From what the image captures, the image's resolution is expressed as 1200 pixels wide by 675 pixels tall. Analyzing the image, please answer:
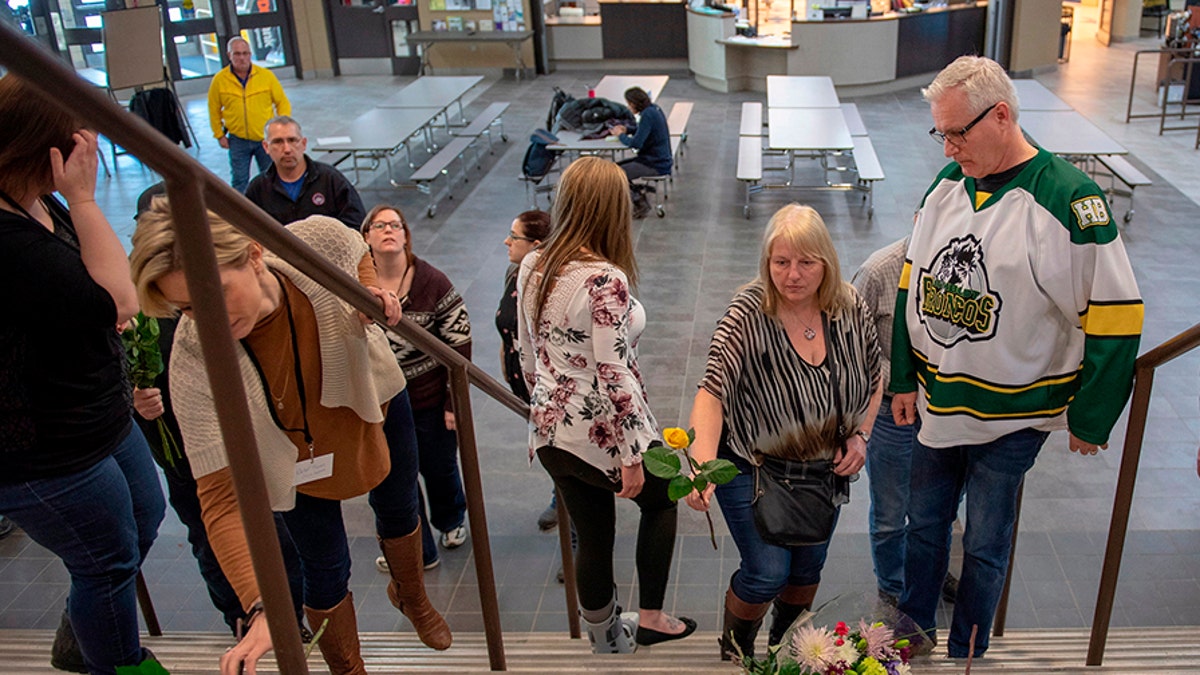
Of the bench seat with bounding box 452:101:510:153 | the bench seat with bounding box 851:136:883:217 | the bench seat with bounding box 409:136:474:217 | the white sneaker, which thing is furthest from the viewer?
the bench seat with bounding box 452:101:510:153

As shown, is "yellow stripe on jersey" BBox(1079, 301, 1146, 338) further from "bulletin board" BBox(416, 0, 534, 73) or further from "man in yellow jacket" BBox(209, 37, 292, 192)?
"bulletin board" BBox(416, 0, 534, 73)

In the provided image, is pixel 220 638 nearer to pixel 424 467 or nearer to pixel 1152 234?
pixel 424 467

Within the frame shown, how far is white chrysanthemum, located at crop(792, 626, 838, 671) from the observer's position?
67.5 inches

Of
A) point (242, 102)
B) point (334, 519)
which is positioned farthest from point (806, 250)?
point (242, 102)

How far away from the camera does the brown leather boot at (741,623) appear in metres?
2.64

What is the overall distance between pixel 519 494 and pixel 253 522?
346 centimetres

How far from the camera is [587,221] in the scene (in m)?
2.49

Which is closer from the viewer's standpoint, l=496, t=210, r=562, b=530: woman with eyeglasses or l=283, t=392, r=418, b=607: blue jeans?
l=283, t=392, r=418, b=607: blue jeans

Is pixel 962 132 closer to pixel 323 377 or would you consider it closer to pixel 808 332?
pixel 808 332

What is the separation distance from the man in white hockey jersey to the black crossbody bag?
24 centimetres

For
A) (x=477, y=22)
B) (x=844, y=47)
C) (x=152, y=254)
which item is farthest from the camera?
(x=477, y=22)

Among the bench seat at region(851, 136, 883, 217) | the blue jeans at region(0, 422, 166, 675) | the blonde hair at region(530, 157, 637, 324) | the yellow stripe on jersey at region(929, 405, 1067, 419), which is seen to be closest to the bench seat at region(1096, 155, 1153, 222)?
the bench seat at region(851, 136, 883, 217)

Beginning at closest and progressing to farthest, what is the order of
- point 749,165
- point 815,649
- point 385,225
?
point 815,649 → point 385,225 → point 749,165

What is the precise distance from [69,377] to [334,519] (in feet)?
2.11
